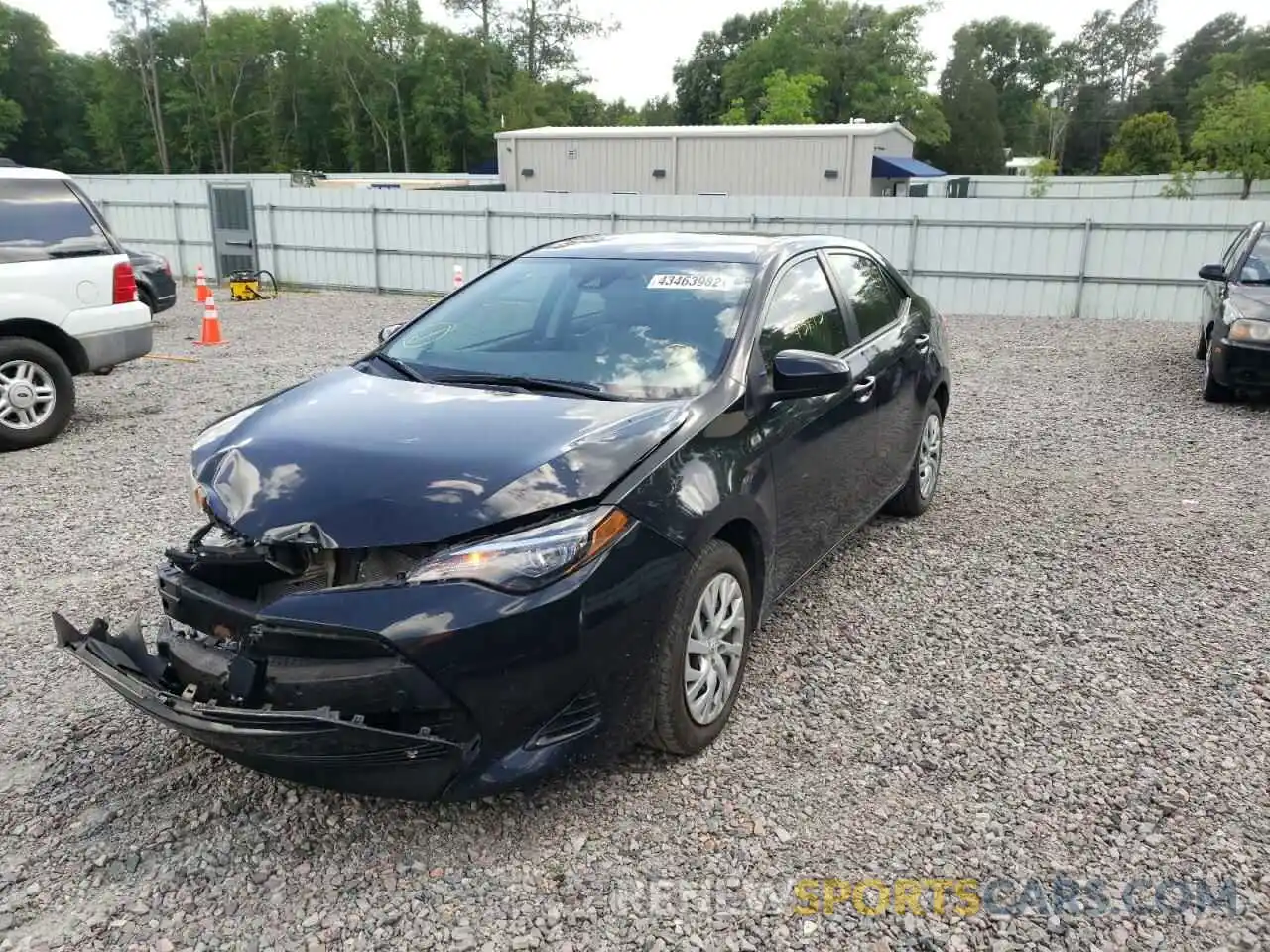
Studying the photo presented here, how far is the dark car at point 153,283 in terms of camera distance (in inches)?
485

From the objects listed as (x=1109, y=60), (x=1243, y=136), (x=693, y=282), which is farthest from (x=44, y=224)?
(x=1109, y=60)

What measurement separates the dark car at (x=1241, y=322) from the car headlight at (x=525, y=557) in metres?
7.61

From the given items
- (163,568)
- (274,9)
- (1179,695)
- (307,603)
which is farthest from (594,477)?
(274,9)

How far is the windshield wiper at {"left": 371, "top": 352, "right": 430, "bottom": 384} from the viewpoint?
3693mm

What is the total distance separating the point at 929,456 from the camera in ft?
18.8

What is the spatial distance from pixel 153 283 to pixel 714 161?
18739 millimetres

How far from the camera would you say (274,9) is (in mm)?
67125

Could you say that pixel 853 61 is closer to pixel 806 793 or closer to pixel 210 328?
pixel 210 328

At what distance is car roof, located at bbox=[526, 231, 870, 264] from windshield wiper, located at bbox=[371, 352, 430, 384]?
3.00 feet

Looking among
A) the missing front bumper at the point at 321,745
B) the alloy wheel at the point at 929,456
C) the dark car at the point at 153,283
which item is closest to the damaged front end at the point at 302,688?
the missing front bumper at the point at 321,745

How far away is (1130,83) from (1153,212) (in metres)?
93.8

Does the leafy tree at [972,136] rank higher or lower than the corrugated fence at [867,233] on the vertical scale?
higher

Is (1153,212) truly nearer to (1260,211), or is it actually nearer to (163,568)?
(1260,211)

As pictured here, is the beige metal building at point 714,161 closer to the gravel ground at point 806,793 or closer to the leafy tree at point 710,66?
the gravel ground at point 806,793
